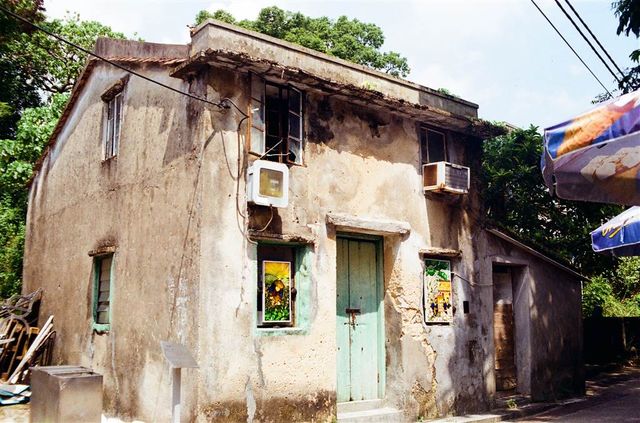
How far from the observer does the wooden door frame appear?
9.10 metres

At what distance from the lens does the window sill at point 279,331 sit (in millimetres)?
7526

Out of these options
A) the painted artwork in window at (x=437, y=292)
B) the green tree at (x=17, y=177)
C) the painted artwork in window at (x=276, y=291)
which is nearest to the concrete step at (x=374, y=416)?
the painted artwork in window at (x=437, y=292)

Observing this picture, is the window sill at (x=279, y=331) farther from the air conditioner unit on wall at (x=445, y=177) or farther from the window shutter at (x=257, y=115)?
the air conditioner unit on wall at (x=445, y=177)

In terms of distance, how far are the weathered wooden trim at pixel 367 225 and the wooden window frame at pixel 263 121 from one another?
909 mm

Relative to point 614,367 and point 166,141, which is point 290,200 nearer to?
point 166,141

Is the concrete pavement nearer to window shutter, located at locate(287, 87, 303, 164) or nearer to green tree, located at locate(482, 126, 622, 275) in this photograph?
green tree, located at locate(482, 126, 622, 275)

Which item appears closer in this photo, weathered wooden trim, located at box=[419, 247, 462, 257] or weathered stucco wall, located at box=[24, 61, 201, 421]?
weathered stucco wall, located at box=[24, 61, 201, 421]

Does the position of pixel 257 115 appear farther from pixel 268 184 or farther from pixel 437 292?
pixel 437 292

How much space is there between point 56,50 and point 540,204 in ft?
55.3

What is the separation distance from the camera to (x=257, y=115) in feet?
26.1

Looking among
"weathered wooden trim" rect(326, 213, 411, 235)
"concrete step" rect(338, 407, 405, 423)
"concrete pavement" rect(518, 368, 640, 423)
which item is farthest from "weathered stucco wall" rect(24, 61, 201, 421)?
"concrete pavement" rect(518, 368, 640, 423)

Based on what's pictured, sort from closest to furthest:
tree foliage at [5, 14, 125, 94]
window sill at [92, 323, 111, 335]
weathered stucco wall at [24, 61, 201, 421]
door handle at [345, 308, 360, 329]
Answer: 1. weathered stucco wall at [24, 61, 201, 421]
2. door handle at [345, 308, 360, 329]
3. window sill at [92, 323, 111, 335]
4. tree foliage at [5, 14, 125, 94]

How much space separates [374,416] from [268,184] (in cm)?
358

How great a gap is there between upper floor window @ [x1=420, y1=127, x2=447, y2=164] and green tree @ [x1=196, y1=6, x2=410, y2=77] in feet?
44.5
